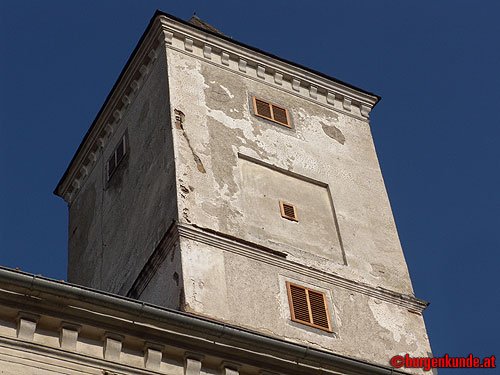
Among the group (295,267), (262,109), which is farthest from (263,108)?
(295,267)

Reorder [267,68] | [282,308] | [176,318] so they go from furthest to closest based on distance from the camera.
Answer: [267,68] < [282,308] < [176,318]

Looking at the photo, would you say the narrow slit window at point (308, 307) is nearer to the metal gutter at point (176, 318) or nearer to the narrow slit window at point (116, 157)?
the metal gutter at point (176, 318)

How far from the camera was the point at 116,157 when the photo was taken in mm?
22703

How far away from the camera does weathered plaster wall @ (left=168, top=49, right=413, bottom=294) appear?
19328 millimetres

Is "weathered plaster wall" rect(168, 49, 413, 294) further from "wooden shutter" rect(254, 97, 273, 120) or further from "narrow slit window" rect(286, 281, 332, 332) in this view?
"narrow slit window" rect(286, 281, 332, 332)

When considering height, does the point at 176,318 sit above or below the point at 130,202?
below

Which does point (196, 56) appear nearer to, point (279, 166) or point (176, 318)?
point (279, 166)

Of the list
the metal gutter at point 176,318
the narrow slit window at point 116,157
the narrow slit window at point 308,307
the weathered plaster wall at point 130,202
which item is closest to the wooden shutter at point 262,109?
the weathered plaster wall at point 130,202

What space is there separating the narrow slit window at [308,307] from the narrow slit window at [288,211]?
1838 mm

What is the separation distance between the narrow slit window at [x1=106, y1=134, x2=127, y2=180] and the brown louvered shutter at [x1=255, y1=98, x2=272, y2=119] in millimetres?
2993

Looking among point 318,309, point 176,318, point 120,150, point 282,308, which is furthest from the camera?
point 120,150

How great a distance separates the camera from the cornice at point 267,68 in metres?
22.4

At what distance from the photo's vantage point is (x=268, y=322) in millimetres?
17625

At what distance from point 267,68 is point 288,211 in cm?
438
